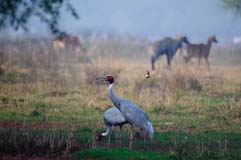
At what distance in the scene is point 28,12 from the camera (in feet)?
40.9

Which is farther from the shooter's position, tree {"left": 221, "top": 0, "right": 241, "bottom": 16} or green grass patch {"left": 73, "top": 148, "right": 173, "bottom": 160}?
tree {"left": 221, "top": 0, "right": 241, "bottom": 16}

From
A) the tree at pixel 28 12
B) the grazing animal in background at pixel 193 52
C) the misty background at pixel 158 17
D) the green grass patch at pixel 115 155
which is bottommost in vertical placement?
the green grass patch at pixel 115 155

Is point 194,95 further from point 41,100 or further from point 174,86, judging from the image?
point 41,100

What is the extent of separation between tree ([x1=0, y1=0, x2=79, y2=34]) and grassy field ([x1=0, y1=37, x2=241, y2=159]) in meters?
2.11

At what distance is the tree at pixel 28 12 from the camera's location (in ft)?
40.0

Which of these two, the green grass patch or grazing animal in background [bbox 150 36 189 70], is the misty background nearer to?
grazing animal in background [bbox 150 36 189 70]

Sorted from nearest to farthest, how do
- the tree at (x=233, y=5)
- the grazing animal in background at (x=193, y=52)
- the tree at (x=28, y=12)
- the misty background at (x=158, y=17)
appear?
the tree at (x=28, y=12) → the grazing animal in background at (x=193, y=52) → the tree at (x=233, y=5) → the misty background at (x=158, y=17)

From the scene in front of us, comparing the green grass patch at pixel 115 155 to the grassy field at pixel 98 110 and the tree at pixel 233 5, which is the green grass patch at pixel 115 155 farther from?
the tree at pixel 233 5

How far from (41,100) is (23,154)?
7.08 m

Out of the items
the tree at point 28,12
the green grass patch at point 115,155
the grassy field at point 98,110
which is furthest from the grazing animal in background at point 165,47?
the green grass patch at point 115,155

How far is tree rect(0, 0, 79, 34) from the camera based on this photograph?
40.0 ft

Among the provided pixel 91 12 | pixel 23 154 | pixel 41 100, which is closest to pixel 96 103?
pixel 41 100

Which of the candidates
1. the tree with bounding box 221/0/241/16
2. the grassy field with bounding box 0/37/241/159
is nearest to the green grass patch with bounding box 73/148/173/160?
the grassy field with bounding box 0/37/241/159

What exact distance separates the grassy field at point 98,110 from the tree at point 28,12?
211 cm
